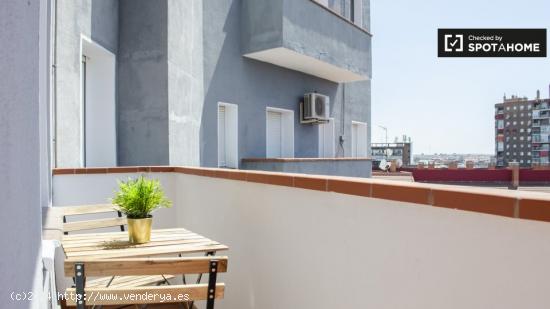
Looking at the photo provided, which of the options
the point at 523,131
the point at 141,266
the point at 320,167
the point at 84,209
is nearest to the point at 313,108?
the point at 320,167

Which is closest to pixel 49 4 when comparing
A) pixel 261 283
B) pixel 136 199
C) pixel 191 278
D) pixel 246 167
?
pixel 136 199

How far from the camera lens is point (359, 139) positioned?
51.5ft

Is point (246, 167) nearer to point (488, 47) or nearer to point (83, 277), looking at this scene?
point (488, 47)

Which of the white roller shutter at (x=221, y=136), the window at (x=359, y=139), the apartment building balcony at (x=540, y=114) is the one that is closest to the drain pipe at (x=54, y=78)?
the white roller shutter at (x=221, y=136)

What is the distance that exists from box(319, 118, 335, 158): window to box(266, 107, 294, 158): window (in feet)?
5.94

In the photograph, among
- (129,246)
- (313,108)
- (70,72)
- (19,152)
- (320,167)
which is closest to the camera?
(19,152)

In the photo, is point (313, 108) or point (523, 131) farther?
point (523, 131)

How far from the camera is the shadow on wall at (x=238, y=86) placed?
8656mm

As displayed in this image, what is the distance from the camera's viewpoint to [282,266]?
3.01 m

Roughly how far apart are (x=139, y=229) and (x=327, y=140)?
34.3 feet

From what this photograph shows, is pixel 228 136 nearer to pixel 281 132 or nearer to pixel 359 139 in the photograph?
pixel 281 132

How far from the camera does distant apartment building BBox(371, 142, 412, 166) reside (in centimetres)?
3912

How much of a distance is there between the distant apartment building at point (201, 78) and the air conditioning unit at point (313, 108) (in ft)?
0.54

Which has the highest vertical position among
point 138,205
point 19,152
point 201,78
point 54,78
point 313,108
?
point 201,78
